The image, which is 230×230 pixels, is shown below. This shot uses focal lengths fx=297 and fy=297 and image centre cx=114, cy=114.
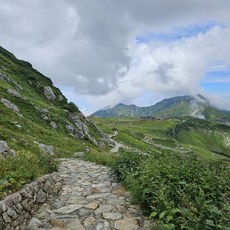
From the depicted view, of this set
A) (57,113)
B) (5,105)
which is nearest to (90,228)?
(5,105)

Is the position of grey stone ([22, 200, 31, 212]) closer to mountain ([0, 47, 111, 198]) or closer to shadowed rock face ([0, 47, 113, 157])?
mountain ([0, 47, 111, 198])

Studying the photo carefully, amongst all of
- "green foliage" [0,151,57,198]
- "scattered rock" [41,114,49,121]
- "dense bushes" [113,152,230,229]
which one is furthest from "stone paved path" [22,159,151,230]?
"scattered rock" [41,114,49,121]

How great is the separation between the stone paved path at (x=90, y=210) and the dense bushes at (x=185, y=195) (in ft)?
2.03

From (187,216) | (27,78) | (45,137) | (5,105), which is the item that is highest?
(27,78)

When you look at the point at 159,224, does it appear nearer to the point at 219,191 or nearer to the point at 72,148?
the point at 219,191

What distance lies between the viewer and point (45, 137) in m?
34.4

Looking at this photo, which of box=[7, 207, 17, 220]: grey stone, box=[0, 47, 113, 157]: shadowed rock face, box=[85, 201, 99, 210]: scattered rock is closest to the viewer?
box=[7, 207, 17, 220]: grey stone

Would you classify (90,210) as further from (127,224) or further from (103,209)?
(127,224)

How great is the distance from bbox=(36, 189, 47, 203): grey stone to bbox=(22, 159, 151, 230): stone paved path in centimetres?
28

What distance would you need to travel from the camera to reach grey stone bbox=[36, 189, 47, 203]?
11092 mm

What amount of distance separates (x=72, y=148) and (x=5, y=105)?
12.9 meters

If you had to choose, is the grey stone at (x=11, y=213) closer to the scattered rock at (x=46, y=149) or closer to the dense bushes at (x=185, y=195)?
→ the dense bushes at (x=185, y=195)

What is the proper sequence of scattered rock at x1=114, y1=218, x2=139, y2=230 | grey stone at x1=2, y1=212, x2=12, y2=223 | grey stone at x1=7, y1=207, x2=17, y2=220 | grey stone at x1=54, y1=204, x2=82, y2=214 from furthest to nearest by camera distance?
grey stone at x1=54, y1=204, x2=82, y2=214, scattered rock at x1=114, y1=218, x2=139, y2=230, grey stone at x1=7, y1=207, x2=17, y2=220, grey stone at x1=2, y1=212, x2=12, y2=223

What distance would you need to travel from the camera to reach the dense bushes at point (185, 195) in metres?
7.56
